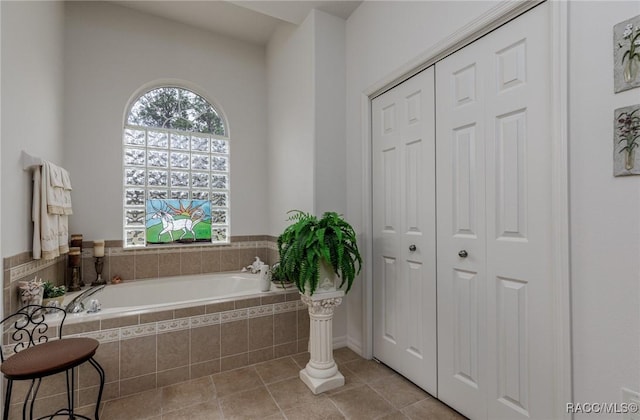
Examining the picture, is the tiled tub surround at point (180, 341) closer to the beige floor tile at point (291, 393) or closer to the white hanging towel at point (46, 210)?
the beige floor tile at point (291, 393)

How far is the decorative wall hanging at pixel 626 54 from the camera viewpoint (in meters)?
1.06

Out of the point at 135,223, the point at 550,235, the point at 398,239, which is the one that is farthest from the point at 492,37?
the point at 135,223

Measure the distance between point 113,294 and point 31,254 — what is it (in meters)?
0.88

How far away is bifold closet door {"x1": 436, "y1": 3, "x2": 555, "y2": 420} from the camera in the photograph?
136cm

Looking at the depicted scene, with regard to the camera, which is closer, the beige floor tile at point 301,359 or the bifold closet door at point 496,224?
the bifold closet door at point 496,224

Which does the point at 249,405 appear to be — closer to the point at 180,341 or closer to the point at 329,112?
the point at 180,341

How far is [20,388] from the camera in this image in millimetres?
1711

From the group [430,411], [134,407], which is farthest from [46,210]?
[430,411]

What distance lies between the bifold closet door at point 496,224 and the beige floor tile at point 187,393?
149cm

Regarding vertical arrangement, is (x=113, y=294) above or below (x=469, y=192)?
below

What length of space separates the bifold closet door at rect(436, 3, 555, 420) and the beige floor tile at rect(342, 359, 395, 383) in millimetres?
450

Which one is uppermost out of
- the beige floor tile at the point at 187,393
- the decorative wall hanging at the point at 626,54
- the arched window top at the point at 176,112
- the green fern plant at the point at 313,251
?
the arched window top at the point at 176,112

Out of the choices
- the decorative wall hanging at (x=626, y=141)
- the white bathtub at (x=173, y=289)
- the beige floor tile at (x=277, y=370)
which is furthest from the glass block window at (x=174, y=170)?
the decorative wall hanging at (x=626, y=141)

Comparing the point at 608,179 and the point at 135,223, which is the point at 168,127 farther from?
the point at 608,179
